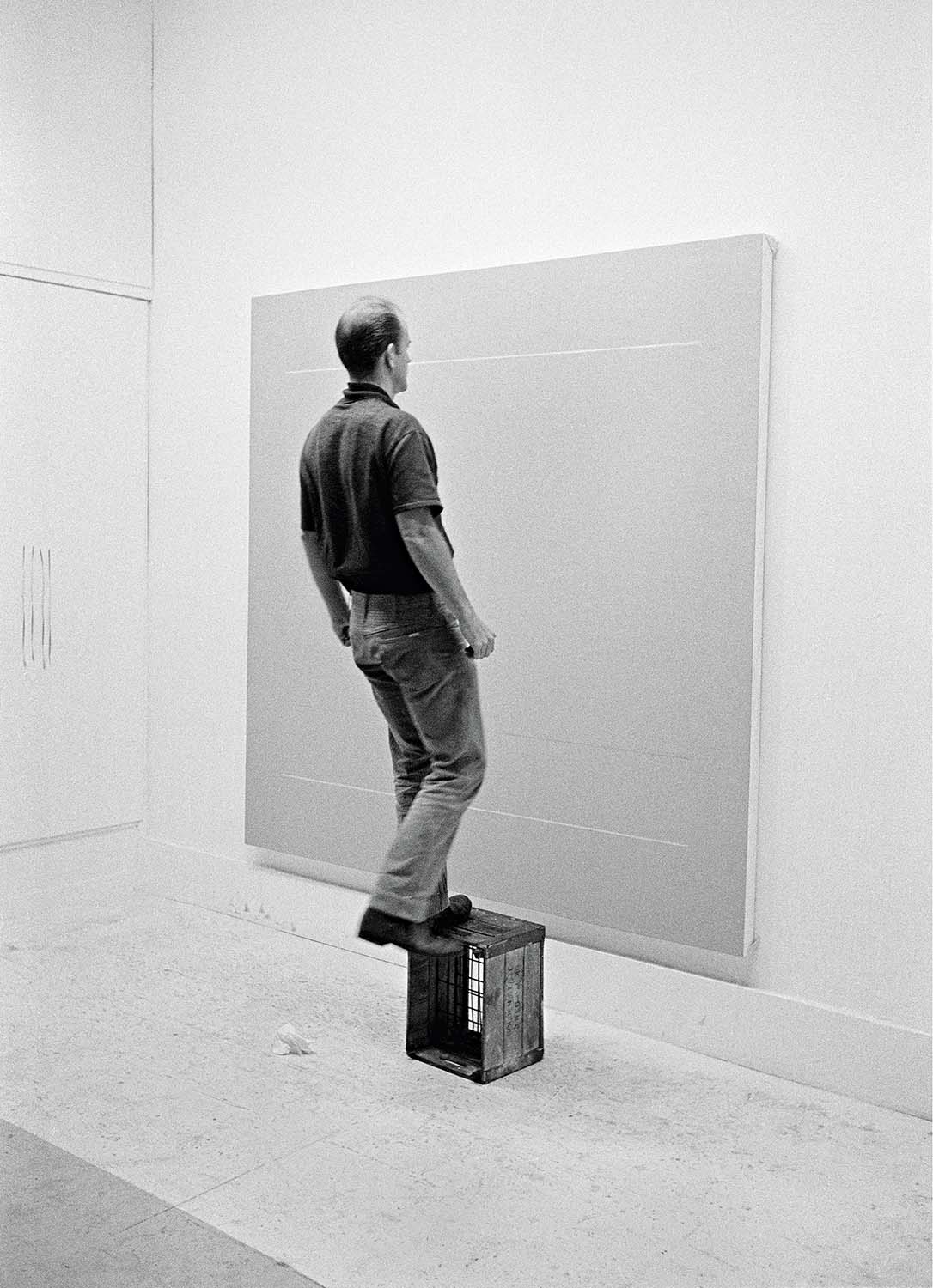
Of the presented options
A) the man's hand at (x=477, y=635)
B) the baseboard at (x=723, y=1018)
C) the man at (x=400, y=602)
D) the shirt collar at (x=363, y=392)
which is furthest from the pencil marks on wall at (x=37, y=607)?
the man's hand at (x=477, y=635)

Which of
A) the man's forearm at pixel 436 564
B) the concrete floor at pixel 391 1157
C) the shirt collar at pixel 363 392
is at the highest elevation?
the shirt collar at pixel 363 392

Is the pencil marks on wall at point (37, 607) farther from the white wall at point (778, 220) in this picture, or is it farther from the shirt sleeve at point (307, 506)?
the shirt sleeve at point (307, 506)

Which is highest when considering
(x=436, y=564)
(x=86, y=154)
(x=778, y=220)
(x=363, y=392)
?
(x=86, y=154)

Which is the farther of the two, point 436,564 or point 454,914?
point 454,914

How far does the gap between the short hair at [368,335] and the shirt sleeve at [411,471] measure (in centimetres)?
28

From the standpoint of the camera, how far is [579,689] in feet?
13.0

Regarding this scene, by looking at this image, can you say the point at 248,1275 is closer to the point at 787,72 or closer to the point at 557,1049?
the point at 557,1049

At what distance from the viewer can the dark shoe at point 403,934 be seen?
364 centimetres

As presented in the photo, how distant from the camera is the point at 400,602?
3496mm

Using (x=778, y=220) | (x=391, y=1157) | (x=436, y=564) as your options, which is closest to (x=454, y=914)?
(x=391, y=1157)

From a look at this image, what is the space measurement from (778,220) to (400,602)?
1442 mm

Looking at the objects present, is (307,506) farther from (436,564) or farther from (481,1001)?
(481,1001)

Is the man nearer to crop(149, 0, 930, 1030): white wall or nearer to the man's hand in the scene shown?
the man's hand

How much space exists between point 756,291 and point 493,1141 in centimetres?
228
